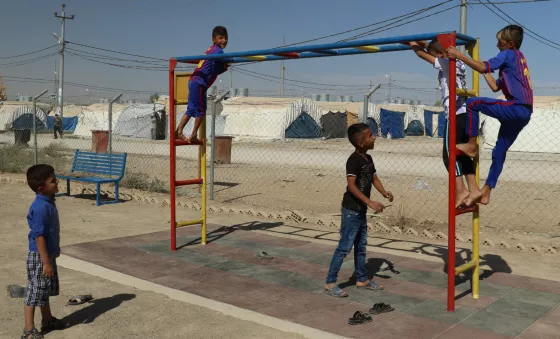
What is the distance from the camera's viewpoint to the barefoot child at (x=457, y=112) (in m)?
4.93

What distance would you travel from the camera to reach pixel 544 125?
25.8 m

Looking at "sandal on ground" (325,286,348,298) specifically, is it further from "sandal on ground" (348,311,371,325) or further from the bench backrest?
the bench backrest

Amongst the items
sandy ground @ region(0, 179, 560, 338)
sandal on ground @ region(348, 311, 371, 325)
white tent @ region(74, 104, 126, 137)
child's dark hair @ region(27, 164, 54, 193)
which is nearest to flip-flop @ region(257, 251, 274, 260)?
sandy ground @ region(0, 179, 560, 338)

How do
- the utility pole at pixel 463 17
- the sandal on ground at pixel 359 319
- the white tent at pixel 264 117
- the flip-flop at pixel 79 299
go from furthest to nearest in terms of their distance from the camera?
the white tent at pixel 264 117 < the utility pole at pixel 463 17 < the flip-flop at pixel 79 299 < the sandal on ground at pixel 359 319

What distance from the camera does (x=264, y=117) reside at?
35.5 metres

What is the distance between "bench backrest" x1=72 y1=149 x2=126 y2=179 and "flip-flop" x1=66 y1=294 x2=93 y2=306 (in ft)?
19.1

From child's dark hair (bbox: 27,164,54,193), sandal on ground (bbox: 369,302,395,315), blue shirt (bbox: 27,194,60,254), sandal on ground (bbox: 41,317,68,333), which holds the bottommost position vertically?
sandal on ground (bbox: 41,317,68,333)

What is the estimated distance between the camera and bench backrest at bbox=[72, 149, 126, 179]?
10.9 metres

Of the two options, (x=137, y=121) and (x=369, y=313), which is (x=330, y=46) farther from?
(x=137, y=121)

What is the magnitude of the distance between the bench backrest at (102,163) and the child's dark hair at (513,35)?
7.65m

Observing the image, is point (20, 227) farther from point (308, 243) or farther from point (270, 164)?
point (270, 164)

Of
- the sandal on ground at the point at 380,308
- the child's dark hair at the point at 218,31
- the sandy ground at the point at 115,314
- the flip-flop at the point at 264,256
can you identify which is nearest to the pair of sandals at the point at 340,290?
the sandal on ground at the point at 380,308

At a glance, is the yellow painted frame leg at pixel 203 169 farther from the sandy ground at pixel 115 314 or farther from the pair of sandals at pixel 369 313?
the pair of sandals at pixel 369 313

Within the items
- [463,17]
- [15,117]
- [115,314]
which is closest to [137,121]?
[15,117]
